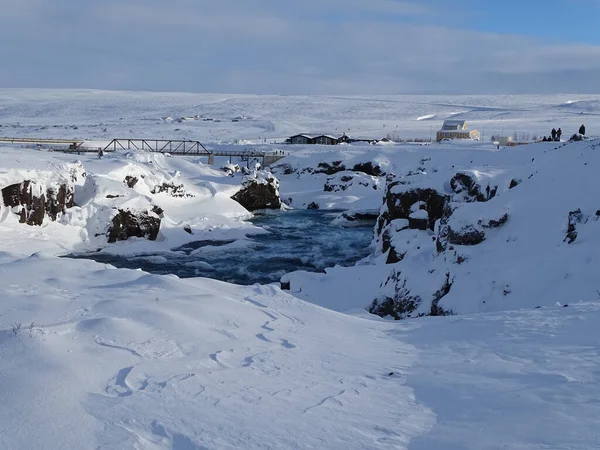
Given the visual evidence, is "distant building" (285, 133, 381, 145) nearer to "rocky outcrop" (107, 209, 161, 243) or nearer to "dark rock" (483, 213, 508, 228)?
"rocky outcrop" (107, 209, 161, 243)

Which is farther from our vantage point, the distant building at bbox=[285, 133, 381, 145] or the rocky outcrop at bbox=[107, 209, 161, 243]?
the distant building at bbox=[285, 133, 381, 145]

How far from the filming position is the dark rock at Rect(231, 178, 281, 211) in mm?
42812

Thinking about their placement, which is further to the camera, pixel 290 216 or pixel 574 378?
pixel 290 216

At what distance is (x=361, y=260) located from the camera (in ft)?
85.1

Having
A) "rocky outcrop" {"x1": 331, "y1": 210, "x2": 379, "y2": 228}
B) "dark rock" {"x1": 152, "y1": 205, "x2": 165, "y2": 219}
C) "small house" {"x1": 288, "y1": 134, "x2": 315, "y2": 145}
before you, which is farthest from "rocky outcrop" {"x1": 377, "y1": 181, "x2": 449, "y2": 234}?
"small house" {"x1": 288, "y1": 134, "x2": 315, "y2": 145}

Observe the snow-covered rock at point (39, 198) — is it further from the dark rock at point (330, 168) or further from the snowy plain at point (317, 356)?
the dark rock at point (330, 168)

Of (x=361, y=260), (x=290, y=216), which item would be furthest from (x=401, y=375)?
(x=290, y=216)

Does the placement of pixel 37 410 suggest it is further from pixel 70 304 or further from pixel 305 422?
pixel 70 304

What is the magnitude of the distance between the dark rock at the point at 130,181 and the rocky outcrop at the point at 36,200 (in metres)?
6.44

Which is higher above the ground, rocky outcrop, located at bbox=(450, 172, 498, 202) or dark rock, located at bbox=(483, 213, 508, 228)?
rocky outcrop, located at bbox=(450, 172, 498, 202)

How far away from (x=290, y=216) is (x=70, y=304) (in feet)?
112

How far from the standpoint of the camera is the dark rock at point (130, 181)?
35.5 metres

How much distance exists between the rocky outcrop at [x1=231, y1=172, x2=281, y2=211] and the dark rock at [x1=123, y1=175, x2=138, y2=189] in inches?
309

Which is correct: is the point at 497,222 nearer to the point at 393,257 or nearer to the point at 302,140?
the point at 393,257
